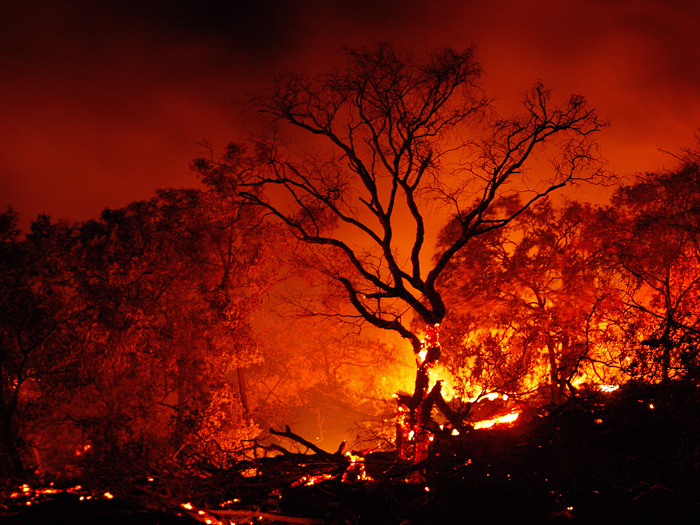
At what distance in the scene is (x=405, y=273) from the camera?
9.24 metres

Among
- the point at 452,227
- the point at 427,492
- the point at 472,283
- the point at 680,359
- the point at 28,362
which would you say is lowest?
the point at 427,492

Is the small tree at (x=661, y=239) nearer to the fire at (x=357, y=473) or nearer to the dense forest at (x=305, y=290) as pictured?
the dense forest at (x=305, y=290)

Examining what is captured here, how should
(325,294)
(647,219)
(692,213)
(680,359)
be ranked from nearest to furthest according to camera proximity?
(680,359)
(325,294)
(692,213)
(647,219)

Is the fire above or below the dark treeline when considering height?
below

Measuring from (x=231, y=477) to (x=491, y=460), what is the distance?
2109 millimetres

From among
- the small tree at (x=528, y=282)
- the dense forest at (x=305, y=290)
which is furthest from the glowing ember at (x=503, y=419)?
the small tree at (x=528, y=282)

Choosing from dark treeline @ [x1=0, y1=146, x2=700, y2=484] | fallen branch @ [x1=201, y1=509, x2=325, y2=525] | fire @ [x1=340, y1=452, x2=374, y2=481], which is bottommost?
fallen branch @ [x1=201, y1=509, x2=325, y2=525]

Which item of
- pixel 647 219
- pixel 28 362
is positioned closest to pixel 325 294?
pixel 28 362

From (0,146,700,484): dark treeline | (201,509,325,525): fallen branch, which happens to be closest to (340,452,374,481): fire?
(201,509,325,525): fallen branch

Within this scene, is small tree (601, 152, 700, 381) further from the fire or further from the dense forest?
the fire

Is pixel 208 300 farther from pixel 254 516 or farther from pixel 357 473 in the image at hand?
pixel 254 516

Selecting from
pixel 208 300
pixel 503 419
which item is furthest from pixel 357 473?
pixel 208 300

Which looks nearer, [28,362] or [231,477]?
[231,477]

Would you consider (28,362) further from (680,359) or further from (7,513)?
(680,359)
